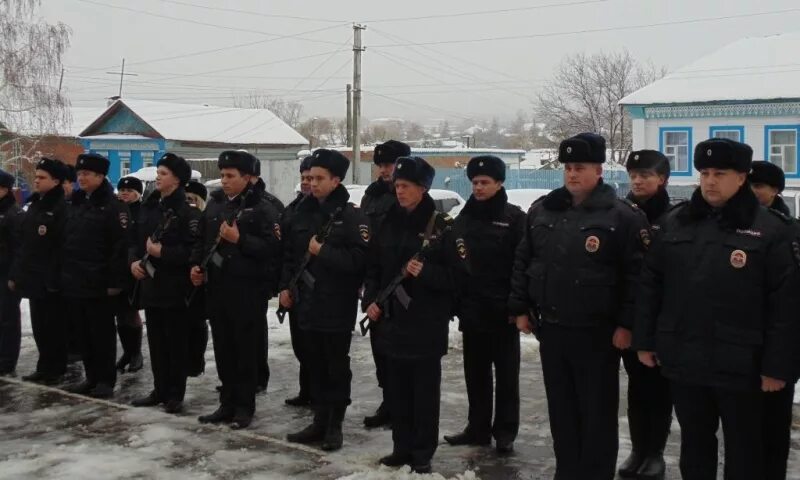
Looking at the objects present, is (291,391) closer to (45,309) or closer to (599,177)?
(45,309)

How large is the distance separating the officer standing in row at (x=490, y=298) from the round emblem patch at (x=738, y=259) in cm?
175

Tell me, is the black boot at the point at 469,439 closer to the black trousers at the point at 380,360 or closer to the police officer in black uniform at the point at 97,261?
the black trousers at the point at 380,360

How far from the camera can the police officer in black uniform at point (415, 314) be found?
5.16 m

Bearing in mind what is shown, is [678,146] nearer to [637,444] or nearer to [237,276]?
[237,276]

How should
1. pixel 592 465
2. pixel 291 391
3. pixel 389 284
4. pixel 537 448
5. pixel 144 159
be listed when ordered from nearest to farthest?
pixel 592 465 → pixel 389 284 → pixel 537 448 → pixel 291 391 → pixel 144 159

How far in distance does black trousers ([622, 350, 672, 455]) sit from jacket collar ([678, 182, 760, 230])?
1.31 metres

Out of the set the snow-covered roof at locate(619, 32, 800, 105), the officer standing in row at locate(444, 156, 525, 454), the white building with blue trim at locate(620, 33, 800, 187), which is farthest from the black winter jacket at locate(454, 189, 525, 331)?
the snow-covered roof at locate(619, 32, 800, 105)

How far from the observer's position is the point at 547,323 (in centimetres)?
467

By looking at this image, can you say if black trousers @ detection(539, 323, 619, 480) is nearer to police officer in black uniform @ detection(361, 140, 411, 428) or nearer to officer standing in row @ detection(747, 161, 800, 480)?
officer standing in row @ detection(747, 161, 800, 480)

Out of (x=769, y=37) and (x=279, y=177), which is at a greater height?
(x=769, y=37)

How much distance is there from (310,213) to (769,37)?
30128 millimetres

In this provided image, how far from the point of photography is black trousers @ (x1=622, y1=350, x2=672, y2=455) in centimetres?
521

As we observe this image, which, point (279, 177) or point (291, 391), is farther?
point (279, 177)

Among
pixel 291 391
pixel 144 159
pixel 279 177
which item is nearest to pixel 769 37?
pixel 279 177
